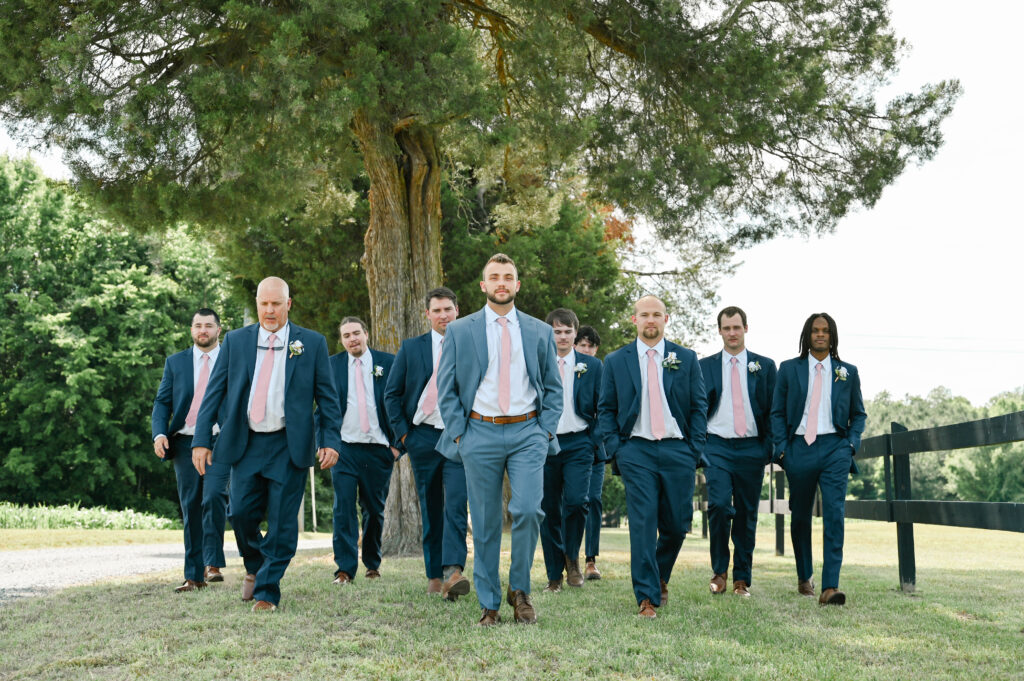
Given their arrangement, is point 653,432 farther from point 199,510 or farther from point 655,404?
point 199,510

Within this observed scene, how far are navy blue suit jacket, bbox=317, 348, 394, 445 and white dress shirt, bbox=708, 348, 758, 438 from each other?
8.79 ft

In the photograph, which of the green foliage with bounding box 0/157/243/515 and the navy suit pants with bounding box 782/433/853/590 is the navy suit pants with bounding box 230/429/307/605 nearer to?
the navy suit pants with bounding box 782/433/853/590

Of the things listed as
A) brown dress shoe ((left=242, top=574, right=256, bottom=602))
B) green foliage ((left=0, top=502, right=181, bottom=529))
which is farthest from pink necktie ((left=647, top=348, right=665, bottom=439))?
green foliage ((left=0, top=502, right=181, bottom=529))

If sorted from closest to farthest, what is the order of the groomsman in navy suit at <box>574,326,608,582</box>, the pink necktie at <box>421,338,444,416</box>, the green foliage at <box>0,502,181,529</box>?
1. the pink necktie at <box>421,338,444,416</box>
2. the groomsman in navy suit at <box>574,326,608,582</box>
3. the green foliage at <box>0,502,181,529</box>

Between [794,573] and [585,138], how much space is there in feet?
17.5

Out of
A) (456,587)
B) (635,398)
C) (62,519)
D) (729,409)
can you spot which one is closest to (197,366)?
(456,587)

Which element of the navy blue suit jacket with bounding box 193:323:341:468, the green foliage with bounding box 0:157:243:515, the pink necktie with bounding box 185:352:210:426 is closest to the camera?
the navy blue suit jacket with bounding box 193:323:341:468

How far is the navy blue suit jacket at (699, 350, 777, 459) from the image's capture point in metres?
8.00

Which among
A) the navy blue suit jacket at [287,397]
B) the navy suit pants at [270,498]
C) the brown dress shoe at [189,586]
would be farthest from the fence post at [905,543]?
the brown dress shoe at [189,586]

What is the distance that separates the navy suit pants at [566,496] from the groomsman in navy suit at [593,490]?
0.31 metres

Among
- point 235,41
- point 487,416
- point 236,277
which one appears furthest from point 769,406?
point 236,277

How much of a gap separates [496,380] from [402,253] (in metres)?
6.62

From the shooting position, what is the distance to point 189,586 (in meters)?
7.76

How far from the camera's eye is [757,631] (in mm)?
6008
